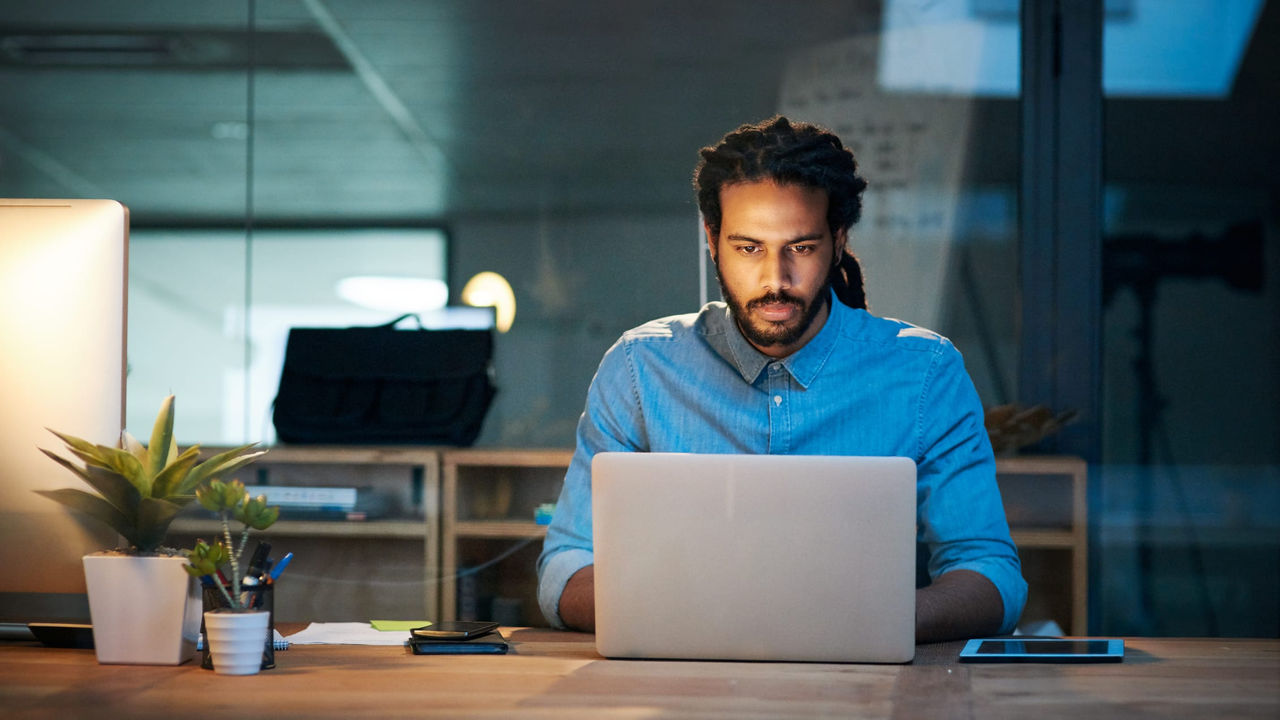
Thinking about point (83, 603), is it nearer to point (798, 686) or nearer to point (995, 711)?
point (798, 686)

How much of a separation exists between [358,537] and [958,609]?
Answer: 6.79ft

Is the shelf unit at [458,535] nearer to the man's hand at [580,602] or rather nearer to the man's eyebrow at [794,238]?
the man's eyebrow at [794,238]

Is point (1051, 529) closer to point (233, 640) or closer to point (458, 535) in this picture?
point (458, 535)

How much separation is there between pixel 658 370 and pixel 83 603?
90 centimetres

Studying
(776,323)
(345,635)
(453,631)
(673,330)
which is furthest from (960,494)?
(345,635)

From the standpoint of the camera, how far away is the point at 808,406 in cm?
196

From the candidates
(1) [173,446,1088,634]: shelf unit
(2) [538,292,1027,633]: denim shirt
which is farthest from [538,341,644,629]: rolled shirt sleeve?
(1) [173,446,1088,634]: shelf unit

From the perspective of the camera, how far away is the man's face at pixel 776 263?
193 centimetres

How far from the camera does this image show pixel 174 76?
3.49 metres

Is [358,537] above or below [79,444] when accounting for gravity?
below

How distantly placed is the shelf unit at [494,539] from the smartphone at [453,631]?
1.54 meters

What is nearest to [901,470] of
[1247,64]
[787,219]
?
[787,219]

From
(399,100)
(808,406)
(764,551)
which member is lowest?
(764,551)

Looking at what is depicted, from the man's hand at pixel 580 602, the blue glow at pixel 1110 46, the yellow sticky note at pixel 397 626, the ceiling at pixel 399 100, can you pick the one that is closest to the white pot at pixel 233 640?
the yellow sticky note at pixel 397 626
